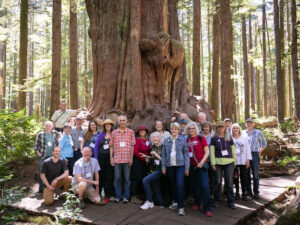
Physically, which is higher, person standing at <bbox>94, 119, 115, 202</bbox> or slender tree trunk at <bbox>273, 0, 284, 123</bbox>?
slender tree trunk at <bbox>273, 0, 284, 123</bbox>

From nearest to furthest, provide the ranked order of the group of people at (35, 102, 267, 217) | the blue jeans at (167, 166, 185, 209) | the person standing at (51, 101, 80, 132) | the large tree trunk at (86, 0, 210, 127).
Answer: the blue jeans at (167, 166, 185, 209), the group of people at (35, 102, 267, 217), the large tree trunk at (86, 0, 210, 127), the person standing at (51, 101, 80, 132)

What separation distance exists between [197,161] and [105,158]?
209 centimetres

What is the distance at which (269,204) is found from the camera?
215 inches

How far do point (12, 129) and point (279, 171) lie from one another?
27.9 ft

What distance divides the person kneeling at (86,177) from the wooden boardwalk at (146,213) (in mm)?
218

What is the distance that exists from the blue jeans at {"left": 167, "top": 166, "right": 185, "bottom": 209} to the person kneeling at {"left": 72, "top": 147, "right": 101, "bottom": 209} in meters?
1.56

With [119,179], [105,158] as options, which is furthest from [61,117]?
[119,179]

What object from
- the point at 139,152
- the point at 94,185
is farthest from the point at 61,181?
the point at 139,152

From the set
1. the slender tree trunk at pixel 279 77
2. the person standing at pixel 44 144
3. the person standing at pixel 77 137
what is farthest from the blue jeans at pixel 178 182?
the slender tree trunk at pixel 279 77

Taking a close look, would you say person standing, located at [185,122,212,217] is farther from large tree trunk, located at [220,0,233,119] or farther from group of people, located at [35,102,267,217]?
large tree trunk, located at [220,0,233,119]

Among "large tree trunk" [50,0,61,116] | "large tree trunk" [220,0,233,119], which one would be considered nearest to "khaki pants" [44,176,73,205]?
"large tree trunk" [50,0,61,116]

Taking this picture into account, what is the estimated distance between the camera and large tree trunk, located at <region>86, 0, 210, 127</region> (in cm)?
742

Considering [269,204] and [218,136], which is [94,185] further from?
[269,204]

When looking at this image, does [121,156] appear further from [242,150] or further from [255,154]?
[255,154]
